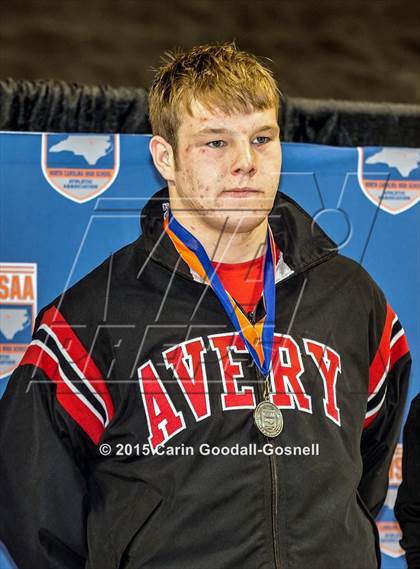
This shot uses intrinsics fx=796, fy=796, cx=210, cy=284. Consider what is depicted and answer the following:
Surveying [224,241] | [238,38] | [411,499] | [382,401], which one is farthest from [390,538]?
[238,38]

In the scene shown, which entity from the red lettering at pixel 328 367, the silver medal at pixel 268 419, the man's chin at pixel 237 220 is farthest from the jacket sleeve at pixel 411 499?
the man's chin at pixel 237 220

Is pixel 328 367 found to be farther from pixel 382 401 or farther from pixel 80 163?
pixel 80 163

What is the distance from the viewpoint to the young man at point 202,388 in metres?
1.49

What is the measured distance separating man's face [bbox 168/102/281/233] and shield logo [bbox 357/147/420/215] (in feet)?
1.20

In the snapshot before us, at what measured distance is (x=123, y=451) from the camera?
60.9 inches

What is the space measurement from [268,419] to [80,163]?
742 mm

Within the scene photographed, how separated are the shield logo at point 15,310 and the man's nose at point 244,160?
54 cm

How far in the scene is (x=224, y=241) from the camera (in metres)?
1.65

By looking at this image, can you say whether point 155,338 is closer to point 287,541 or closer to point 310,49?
point 287,541

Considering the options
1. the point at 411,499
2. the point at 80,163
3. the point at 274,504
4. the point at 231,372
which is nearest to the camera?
the point at 274,504

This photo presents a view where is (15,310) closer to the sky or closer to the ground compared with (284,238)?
closer to the ground

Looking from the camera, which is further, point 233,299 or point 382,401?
point 382,401

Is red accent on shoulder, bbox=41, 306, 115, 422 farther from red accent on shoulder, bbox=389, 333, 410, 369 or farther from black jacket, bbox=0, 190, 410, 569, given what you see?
red accent on shoulder, bbox=389, 333, 410, 369

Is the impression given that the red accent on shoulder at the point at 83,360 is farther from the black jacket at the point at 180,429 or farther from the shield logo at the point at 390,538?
the shield logo at the point at 390,538
